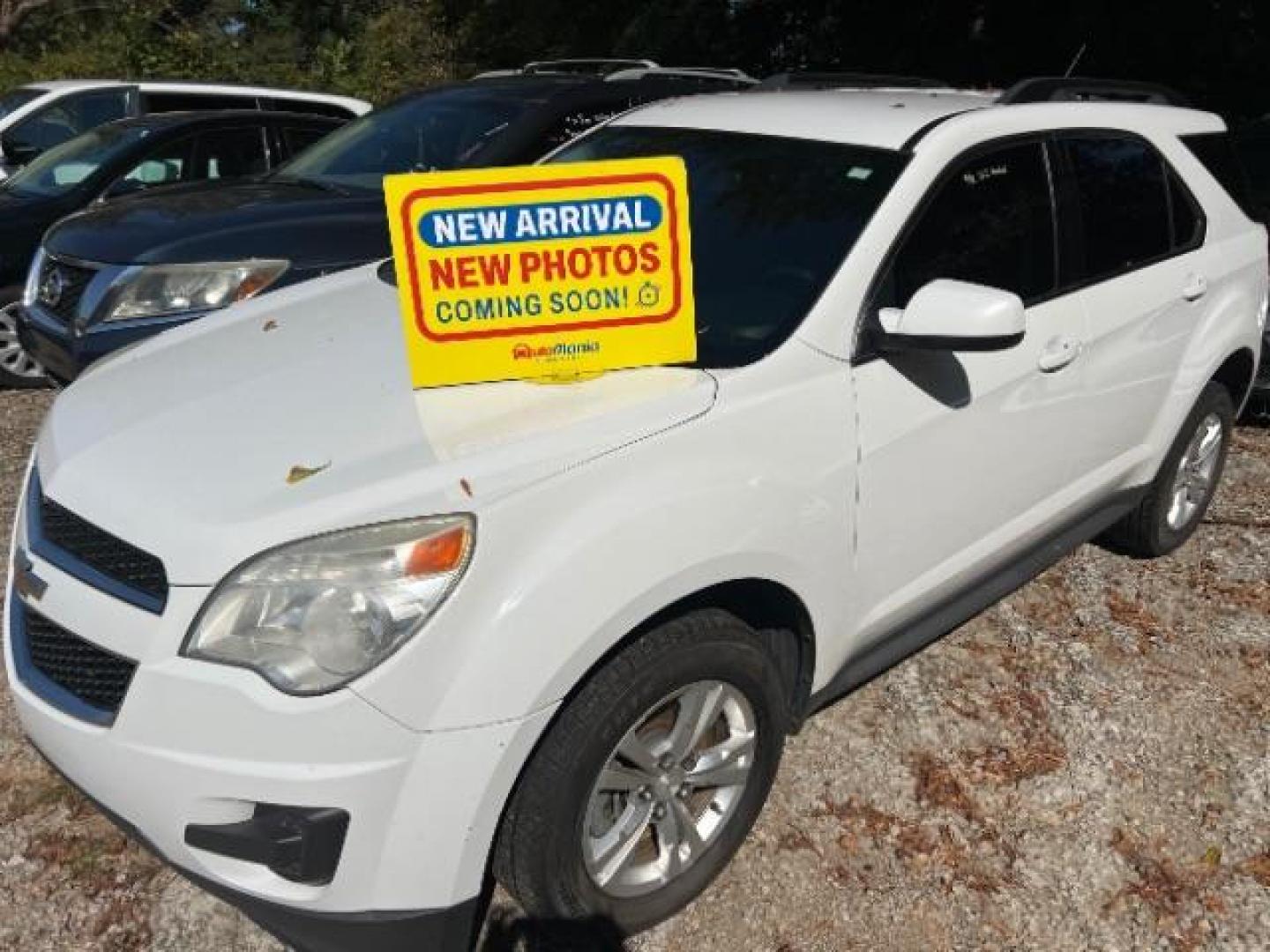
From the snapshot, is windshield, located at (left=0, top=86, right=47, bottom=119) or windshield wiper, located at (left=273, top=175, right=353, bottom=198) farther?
windshield, located at (left=0, top=86, right=47, bottom=119)

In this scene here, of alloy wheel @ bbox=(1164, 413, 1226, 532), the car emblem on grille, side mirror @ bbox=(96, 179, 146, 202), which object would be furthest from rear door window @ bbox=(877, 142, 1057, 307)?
side mirror @ bbox=(96, 179, 146, 202)

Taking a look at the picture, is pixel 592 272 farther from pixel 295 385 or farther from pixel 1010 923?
pixel 1010 923

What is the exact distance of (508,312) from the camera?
2203 mm

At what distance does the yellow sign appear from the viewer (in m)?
2.16

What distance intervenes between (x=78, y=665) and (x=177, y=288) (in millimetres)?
2654

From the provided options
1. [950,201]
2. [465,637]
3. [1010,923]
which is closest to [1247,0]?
[950,201]

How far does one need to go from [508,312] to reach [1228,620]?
286 cm

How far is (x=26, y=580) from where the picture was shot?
85.4 inches

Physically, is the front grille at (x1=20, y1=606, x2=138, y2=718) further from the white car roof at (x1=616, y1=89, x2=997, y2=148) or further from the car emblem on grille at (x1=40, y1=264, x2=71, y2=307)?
the car emblem on grille at (x1=40, y1=264, x2=71, y2=307)

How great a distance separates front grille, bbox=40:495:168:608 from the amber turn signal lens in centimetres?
44

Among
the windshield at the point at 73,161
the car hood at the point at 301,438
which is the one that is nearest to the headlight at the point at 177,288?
the car hood at the point at 301,438

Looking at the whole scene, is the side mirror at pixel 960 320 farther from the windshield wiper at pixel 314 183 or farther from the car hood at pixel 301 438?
the windshield wiper at pixel 314 183

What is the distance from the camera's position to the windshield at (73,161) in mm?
6141

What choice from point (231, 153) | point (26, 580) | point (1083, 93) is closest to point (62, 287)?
point (231, 153)
